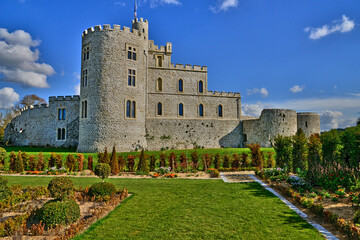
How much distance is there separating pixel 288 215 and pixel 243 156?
10.6 metres

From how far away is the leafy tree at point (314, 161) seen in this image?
10789 millimetres

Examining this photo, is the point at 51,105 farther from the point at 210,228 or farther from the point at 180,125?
the point at 210,228

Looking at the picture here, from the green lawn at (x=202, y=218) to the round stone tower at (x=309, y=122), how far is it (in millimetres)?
28289

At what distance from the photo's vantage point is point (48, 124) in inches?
1184

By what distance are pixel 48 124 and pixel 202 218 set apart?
2937 centimetres

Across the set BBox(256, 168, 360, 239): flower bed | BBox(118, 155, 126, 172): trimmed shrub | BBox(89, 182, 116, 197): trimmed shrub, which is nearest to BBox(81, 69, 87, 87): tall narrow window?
BBox(118, 155, 126, 172): trimmed shrub

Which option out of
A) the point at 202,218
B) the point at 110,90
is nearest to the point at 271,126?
the point at 110,90

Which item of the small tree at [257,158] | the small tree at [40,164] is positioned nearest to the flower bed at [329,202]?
the small tree at [257,158]

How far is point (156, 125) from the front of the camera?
28703 millimetres

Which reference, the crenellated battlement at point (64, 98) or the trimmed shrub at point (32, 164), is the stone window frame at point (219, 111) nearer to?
the crenellated battlement at point (64, 98)

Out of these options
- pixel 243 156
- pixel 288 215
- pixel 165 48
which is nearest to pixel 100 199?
pixel 288 215

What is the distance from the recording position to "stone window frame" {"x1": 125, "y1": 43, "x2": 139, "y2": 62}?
83.9 ft

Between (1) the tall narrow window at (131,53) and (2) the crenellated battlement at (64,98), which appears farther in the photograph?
(2) the crenellated battlement at (64,98)

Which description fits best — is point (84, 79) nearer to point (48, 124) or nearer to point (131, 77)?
point (131, 77)
